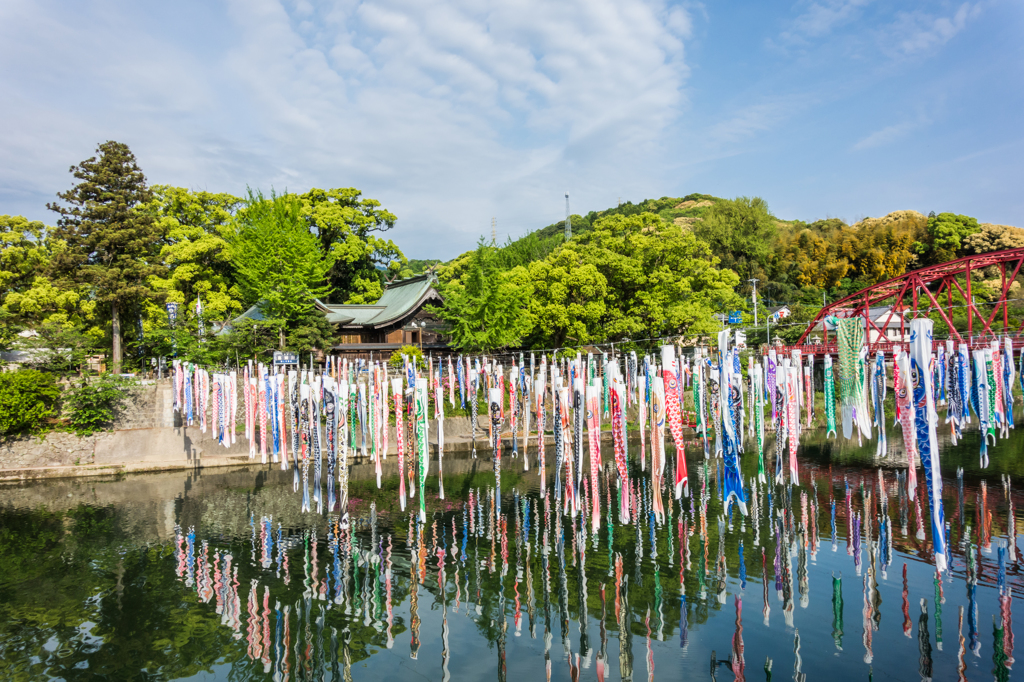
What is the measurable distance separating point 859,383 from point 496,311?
Answer: 2060 centimetres

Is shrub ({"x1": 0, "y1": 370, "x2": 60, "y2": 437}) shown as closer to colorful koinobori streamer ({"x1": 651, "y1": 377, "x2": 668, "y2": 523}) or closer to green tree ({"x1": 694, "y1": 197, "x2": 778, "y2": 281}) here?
colorful koinobori streamer ({"x1": 651, "y1": 377, "x2": 668, "y2": 523})

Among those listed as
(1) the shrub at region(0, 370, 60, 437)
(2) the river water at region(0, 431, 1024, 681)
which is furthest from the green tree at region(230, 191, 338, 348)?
(2) the river water at region(0, 431, 1024, 681)

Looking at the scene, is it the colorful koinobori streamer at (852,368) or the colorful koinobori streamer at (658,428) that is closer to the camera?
the colorful koinobori streamer at (658,428)

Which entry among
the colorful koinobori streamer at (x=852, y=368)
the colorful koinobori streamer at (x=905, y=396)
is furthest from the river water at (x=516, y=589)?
the colorful koinobori streamer at (x=905, y=396)

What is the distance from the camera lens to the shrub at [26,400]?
24.5 metres

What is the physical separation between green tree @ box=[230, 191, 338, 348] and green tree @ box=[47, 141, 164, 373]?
5.26m

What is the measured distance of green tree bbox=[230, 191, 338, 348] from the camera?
33812mm

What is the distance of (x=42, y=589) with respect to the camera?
14.2m

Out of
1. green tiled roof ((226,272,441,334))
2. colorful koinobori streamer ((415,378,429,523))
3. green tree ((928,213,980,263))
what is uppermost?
green tree ((928,213,980,263))

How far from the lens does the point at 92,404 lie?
1032 inches

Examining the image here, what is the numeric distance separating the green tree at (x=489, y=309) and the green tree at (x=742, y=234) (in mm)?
32324

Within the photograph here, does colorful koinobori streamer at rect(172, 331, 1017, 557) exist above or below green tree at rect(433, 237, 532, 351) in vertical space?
below

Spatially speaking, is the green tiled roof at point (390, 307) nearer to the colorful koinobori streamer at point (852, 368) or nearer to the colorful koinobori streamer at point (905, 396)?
the colorful koinobori streamer at point (852, 368)

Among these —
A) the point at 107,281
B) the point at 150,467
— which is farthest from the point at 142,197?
the point at 150,467
